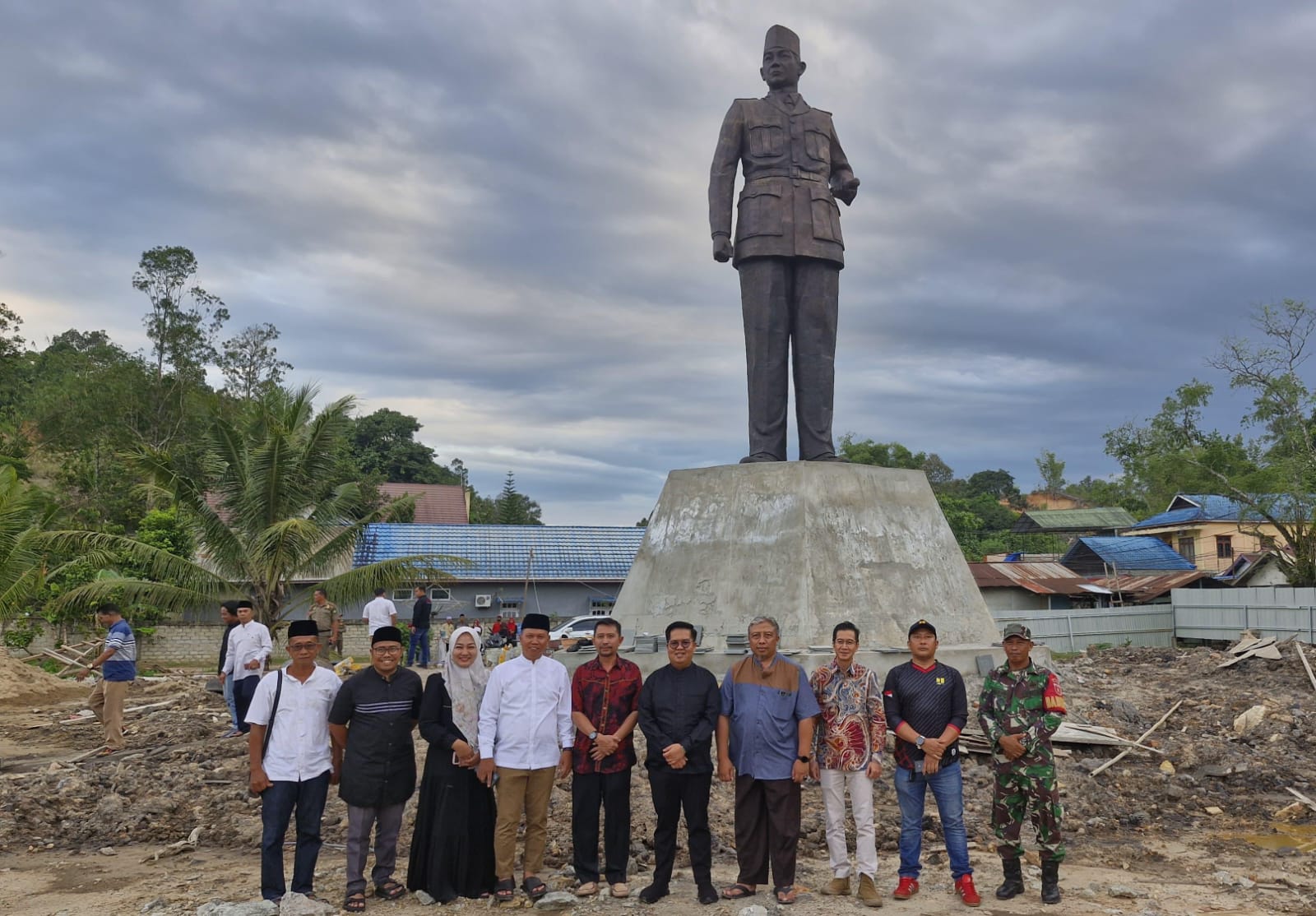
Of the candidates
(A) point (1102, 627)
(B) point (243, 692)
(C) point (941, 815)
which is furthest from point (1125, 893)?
(A) point (1102, 627)

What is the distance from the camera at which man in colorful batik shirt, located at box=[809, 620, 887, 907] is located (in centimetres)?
467

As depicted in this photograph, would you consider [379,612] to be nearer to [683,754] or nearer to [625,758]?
[625,758]

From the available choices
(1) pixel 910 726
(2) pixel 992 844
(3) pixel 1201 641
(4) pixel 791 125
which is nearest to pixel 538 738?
(1) pixel 910 726

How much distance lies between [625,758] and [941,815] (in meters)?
1.47

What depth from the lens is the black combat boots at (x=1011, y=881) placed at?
15.4 ft

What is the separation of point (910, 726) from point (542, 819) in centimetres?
176

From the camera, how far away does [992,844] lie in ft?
18.8

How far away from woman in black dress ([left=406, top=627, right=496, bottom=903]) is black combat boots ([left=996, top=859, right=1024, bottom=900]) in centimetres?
234

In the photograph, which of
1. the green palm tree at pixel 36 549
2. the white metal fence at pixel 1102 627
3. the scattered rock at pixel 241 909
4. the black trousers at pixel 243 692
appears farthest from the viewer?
the white metal fence at pixel 1102 627

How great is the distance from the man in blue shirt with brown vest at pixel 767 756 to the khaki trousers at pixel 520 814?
85cm

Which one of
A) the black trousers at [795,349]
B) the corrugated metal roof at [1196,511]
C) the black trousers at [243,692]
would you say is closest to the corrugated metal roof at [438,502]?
the corrugated metal roof at [1196,511]

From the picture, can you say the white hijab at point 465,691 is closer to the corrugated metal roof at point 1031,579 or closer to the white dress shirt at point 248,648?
the white dress shirt at point 248,648

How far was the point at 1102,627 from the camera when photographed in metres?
18.1

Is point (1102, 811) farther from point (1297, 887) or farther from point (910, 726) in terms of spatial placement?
point (910, 726)
